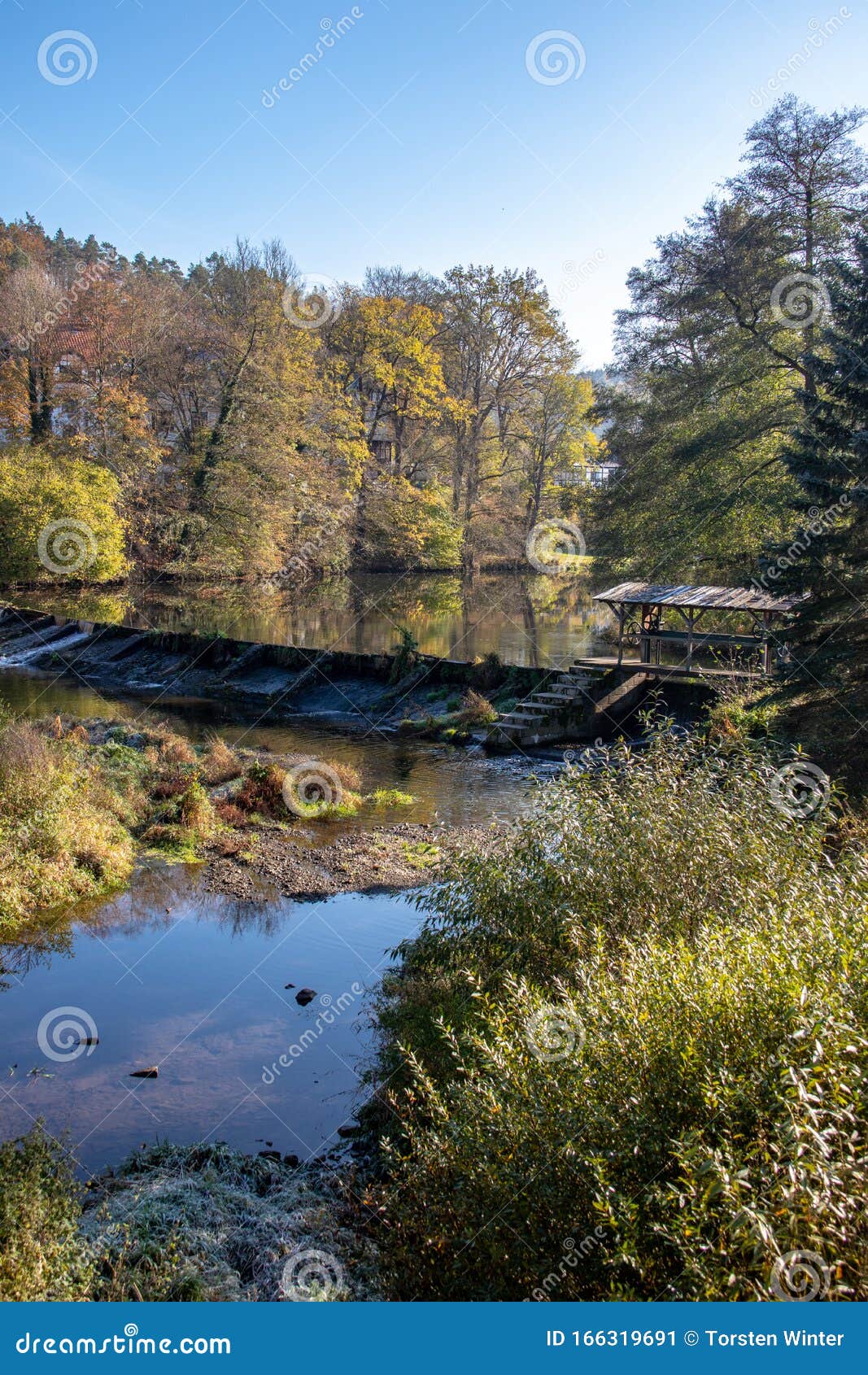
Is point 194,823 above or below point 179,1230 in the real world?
above

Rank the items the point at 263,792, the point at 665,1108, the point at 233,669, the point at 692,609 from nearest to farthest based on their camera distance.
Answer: the point at 665,1108 → the point at 263,792 → the point at 692,609 → the point at 233,669

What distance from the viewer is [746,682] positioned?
18.8 m

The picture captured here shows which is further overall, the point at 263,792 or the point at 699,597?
the point at 699,597

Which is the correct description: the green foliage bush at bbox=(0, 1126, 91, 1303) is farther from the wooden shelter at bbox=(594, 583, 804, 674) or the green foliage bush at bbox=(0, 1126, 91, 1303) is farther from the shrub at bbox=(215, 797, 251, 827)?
the wooden shelter at bbox=(594, 583, 804, 674)

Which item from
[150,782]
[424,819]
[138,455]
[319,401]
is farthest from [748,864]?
[319,401]

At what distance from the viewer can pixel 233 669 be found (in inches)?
1064

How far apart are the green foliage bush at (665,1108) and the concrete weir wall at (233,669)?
1534 centimetres

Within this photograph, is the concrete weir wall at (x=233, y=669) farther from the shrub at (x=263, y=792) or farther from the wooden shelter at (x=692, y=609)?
the shrub at (x=263, y=792)

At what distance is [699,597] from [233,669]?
45.5 feet

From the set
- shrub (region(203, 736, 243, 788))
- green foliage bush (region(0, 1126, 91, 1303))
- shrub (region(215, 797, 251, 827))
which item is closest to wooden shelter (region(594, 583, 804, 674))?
shrub (region(203, 736, 243, 788))

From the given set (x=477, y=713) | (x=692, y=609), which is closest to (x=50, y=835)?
(x=477, y=713)

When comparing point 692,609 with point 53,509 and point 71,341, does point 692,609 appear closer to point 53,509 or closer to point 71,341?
point 53,509

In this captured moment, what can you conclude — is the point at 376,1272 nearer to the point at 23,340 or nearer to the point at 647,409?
the point at 647,409

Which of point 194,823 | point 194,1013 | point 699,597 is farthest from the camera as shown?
point 699,597
